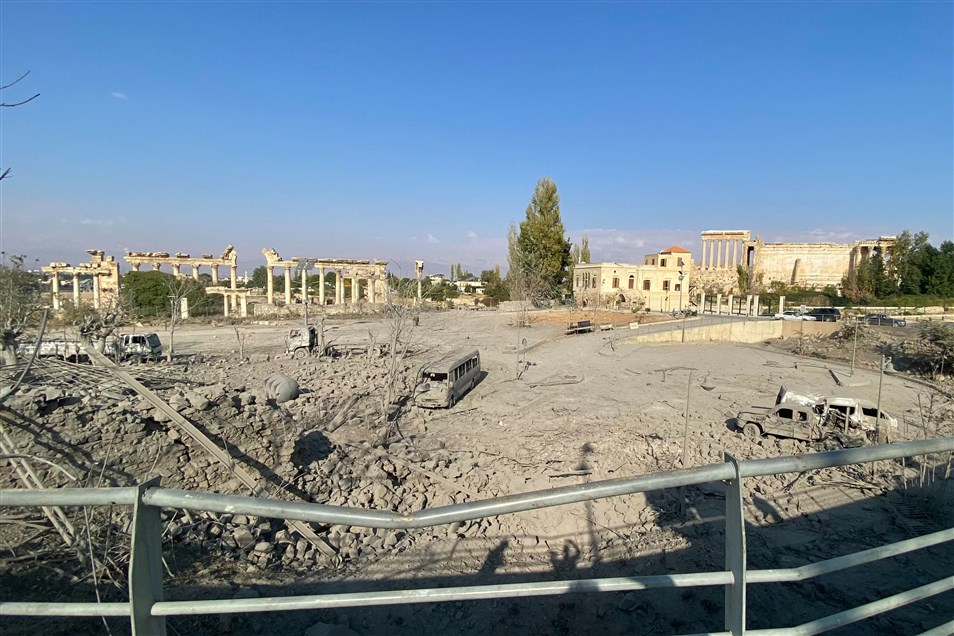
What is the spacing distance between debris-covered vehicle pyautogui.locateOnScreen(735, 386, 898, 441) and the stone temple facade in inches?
2264

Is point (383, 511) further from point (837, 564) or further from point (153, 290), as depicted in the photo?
point (153, 290)

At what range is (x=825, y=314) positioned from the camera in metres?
42.3

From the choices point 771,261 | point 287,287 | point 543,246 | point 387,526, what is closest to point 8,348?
point 387,526

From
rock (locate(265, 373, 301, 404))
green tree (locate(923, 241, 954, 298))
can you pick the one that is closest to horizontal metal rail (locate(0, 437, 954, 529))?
rock (locate(265, 373, 301, 404))

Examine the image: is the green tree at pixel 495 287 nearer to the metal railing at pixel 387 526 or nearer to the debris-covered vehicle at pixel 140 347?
the debris-covered vehicle at pixel 140 347

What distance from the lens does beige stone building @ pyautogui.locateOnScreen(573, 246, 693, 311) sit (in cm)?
5241

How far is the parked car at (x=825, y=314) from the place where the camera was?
40.9 meters

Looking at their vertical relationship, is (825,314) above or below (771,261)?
below

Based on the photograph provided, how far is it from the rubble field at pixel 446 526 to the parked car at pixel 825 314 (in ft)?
103

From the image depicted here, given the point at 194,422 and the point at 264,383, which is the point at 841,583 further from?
the point at 264,383

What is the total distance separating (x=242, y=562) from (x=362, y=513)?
6.00 metres

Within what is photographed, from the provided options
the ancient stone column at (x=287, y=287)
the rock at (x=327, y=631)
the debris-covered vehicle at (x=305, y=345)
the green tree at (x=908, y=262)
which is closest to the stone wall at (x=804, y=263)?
the green tree at (x=908, y=262)

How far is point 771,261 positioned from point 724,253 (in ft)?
20.8

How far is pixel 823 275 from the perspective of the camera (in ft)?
226
